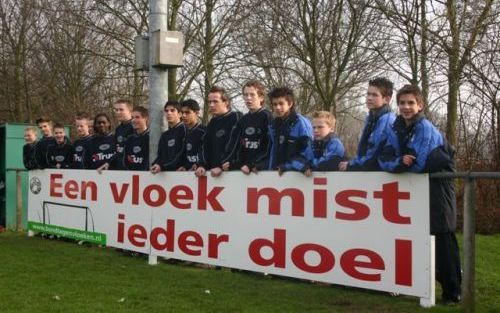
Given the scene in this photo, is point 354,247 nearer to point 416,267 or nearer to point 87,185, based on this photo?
point 416,267

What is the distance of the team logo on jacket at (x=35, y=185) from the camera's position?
34.1ft

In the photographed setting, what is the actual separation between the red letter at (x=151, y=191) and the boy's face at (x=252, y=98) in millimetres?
1650

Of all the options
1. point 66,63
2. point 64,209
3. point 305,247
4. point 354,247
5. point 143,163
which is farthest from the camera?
point 66,63

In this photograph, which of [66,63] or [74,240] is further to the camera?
[66,63]

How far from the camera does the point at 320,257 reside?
6164mm

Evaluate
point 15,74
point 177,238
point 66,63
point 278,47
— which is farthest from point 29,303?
point 15,74

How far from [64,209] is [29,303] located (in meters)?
4.29

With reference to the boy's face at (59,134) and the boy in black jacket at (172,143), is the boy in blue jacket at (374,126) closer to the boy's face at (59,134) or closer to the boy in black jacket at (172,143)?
the boy in black jacket at (172,143)

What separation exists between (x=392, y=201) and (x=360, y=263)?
27.7 inches

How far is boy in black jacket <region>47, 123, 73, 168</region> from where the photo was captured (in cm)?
1049

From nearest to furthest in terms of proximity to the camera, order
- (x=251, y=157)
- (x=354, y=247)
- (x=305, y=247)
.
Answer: (x=354, y=247), (x=305, y=247), (x=251, y=157)

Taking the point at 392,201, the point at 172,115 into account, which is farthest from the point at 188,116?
the point at 392,201

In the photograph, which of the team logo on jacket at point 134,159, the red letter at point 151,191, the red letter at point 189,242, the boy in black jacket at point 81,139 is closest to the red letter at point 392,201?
the red letter at point 189,242

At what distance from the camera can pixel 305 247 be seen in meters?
6.29
